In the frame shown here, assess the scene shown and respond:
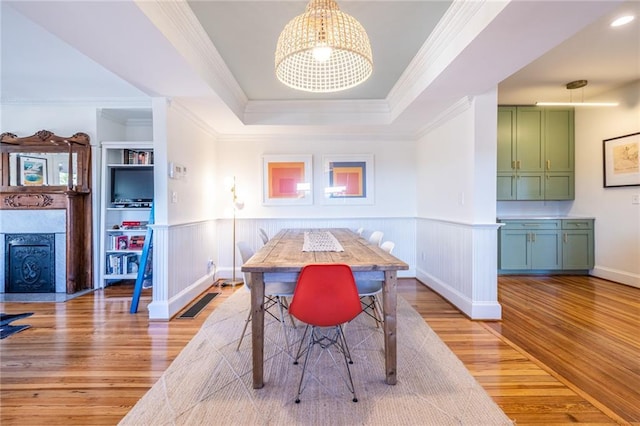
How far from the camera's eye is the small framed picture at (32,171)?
3.78m

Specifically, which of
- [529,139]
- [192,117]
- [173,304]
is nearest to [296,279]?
[173,304]

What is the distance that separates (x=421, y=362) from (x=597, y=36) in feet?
10.6

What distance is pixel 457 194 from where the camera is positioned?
3.30 m

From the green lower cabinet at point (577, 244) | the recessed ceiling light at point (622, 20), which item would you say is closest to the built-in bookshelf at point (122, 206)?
the recessed ceiling light at point (622, 20)

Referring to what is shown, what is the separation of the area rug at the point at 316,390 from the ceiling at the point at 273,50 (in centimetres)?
220

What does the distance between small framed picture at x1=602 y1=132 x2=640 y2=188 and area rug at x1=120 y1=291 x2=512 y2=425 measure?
3.78 meters

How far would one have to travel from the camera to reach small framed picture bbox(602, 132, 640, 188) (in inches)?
149

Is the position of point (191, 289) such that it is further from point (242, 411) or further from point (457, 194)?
point (457, 194)

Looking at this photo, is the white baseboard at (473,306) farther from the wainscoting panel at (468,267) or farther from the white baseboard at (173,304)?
the white baseboard at (173,304)

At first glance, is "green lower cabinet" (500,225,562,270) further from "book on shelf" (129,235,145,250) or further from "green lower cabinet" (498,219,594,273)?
"book on shelf" (129,235,145,250)

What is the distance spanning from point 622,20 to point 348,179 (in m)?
3.21

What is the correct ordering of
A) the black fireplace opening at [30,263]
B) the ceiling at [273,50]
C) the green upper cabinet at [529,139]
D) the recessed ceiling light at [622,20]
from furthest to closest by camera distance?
the green upper cabinet at [529,139] → the black fireplace opening at [30,263] → the recessed ceiling light at [622,20] → the ceiling at [273,50]

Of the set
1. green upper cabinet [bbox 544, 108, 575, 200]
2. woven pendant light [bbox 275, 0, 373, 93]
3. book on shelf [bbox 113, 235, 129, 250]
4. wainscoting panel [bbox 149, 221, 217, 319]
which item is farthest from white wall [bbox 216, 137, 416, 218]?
woven pendant light [bbox 275, 0, 373, 93]

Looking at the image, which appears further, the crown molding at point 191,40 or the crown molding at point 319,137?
the crown molding at point 319,137
